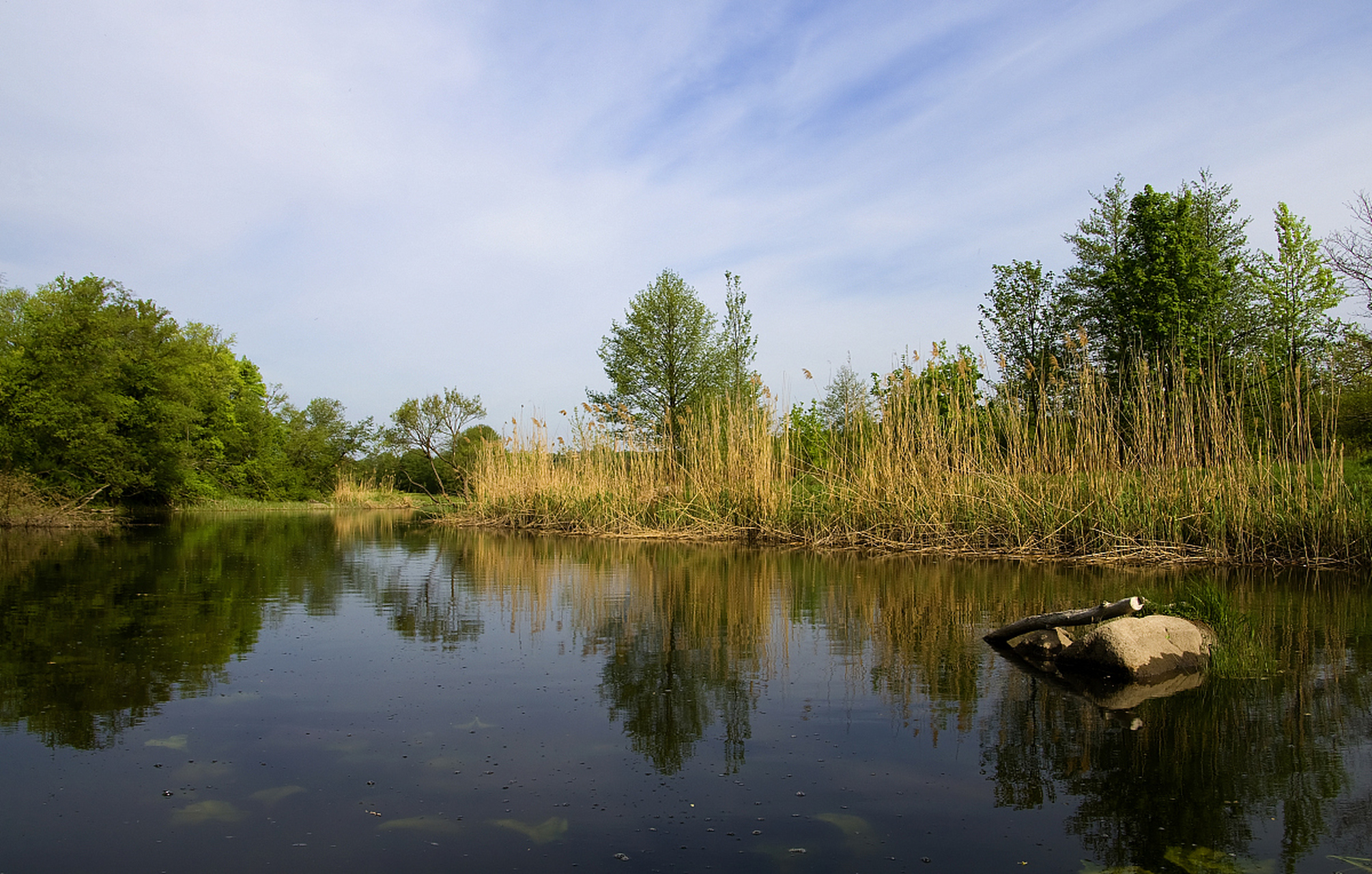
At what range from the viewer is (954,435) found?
10.0 m

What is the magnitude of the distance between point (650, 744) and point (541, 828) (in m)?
0.76

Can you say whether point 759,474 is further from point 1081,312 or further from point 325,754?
point 1081,312

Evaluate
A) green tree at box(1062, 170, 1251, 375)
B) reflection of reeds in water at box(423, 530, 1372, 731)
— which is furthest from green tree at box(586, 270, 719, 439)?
reflection of reeds in water at box(423, 530, 1372, 731)

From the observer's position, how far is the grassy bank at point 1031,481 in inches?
321

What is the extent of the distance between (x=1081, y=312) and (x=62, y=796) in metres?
33.3

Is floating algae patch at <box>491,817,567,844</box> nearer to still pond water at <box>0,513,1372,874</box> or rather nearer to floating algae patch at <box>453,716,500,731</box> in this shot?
still pond water at <box>0,513,1372,874</box>

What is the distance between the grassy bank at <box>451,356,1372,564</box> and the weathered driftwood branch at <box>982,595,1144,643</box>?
4725 millimetres

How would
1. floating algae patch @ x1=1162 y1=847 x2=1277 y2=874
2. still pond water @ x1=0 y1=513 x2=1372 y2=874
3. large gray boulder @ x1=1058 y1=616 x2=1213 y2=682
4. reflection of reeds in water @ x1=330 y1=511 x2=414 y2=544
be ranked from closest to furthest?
floating algae patch @ x1=1162 y1=847 x2=1277 y2=874 → still pond water @ x1=0 y1=513 x2=1372 y2=874 → large gray boulder @ x1=1058 y1=616 x2=1213 y2=682 → reflection of reeds in water @ x1=330 y1=511 x2=414 y2=544

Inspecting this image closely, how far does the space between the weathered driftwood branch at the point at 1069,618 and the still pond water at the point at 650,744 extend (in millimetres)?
175

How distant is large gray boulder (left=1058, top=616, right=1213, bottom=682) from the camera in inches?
153

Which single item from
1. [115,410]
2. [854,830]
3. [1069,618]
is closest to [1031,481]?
[1069,618]

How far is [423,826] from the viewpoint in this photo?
7.41ft

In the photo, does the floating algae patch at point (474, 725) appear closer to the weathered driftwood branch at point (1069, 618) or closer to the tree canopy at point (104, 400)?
the weathered driftwood branch at point (1069, 618)

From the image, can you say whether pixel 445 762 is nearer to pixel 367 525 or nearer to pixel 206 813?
pixel 206 813
